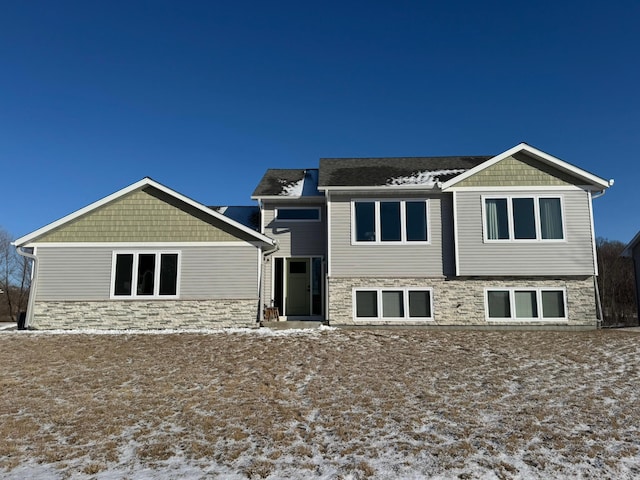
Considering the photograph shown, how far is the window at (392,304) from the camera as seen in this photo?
1327cm

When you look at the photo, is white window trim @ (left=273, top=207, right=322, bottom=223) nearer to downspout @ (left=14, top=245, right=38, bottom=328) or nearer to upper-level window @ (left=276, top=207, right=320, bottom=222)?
upper-level window @ (left=276, top=207, right=320, bottom=222)

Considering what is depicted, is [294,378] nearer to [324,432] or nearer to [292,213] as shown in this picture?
[324,432]

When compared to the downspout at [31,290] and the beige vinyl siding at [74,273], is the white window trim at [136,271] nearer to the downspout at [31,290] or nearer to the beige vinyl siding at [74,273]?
the beige vinyl siding at [74,273]

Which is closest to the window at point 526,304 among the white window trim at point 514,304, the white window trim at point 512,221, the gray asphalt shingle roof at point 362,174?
the white window trim at point 514,304

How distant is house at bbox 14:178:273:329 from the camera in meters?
12.9

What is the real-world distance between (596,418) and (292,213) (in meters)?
11.1

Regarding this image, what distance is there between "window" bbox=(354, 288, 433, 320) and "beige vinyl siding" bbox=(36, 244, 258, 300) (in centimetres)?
328

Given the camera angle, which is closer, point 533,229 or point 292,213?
point 533,229

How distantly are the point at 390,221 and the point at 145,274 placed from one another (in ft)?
25.0

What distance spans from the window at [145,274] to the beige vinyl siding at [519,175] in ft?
29.8

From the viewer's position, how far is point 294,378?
7.86 meters

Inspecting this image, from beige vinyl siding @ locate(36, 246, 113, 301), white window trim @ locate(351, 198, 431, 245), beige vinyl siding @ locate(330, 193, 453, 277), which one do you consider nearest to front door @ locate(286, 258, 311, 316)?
beige vinyl siding @ locate(330, 193, 453, 277)

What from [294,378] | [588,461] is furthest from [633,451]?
[294,378]

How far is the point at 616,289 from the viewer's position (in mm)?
38750
